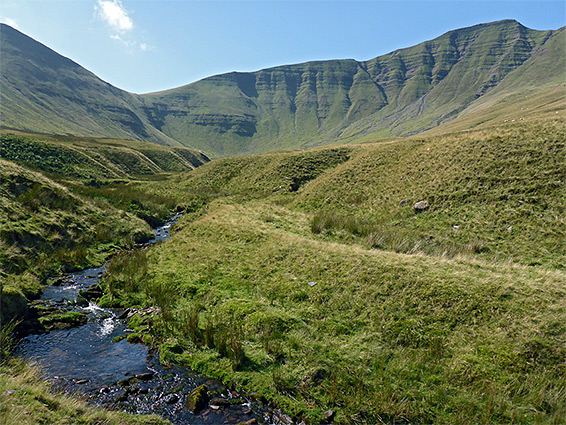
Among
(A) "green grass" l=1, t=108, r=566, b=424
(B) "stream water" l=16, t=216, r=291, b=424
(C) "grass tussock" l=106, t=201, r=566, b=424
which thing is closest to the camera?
(C) "grass tussock" l=106, t=201, r=566, b=424

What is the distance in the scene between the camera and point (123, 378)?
9.18m

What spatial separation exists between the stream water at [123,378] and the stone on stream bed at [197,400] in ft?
0.42

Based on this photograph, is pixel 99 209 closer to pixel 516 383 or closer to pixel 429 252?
pixel 429 252

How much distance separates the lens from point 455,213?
2261cm

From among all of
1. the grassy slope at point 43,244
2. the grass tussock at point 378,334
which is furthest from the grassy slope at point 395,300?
the grassy slope at point 43,244

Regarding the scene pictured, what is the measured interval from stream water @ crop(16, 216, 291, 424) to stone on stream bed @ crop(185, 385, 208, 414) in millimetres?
129

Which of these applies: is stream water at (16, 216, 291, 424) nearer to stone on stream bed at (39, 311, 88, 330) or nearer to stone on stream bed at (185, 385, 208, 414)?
stone on stream bed at (185, 385, 208, 414)

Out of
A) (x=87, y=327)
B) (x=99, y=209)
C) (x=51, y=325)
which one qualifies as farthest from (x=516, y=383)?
(x=99, y=209)

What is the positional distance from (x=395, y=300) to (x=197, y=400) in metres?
8.06

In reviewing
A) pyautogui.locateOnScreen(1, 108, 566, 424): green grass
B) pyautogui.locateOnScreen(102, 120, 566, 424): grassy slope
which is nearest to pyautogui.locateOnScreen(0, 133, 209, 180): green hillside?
pyautogui.locateOnScreen(1, 108, 566, 424): green grass

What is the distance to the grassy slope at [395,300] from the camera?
8133 millimetres

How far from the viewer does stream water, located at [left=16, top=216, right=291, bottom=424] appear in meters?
7.98

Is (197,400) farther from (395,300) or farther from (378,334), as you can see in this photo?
(395,300)

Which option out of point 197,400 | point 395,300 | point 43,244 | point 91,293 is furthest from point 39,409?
point 43,244
